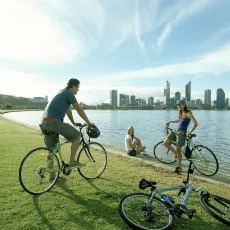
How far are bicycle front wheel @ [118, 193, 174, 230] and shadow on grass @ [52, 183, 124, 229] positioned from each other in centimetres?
29

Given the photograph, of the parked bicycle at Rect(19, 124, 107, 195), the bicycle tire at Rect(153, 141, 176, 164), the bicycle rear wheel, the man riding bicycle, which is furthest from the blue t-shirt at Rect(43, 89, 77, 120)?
the bicycle tire at Rect(153, 141, 176, 164)

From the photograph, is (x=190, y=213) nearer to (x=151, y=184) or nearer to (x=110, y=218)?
(x=151, y=184)

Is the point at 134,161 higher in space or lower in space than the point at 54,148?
lower

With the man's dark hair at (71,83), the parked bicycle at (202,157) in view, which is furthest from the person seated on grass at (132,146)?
the man's dark hair at (71,83)

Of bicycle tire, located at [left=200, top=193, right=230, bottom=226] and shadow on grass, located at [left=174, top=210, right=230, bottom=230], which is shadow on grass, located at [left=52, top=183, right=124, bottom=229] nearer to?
shadow on grass, located at [left=174, top=210, right=230, bottom=230]

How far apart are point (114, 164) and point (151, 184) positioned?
4671 mm

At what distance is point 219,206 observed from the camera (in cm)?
537

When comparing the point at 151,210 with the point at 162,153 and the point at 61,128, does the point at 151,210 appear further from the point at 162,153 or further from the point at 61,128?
the point at 162,153

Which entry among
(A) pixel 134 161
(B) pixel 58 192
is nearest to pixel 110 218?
(B) pixel 58 192

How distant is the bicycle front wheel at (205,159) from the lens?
915 cm

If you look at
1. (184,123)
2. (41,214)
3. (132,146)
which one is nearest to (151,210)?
(41,214)

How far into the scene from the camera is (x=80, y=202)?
5.41 m

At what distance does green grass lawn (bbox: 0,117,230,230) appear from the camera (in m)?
4.48

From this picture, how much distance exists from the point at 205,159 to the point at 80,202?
5.55 metres
